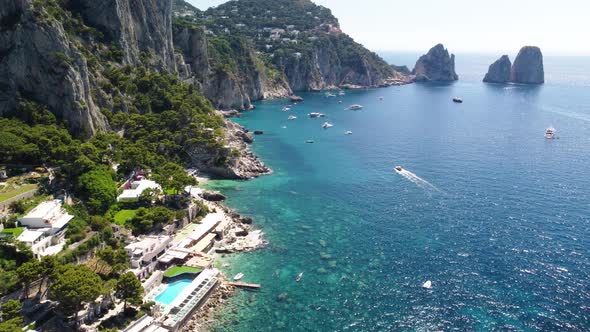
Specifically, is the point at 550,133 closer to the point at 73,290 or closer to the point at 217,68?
the point at 217,68

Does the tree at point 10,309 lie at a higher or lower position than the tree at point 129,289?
higher

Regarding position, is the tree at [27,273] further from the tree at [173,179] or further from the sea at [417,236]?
the tree at [173,179]

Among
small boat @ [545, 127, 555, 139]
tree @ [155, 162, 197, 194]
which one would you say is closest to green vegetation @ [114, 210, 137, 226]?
tree @ [155, 162, 197, 194]

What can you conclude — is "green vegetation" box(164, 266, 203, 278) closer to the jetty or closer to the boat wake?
the jetty

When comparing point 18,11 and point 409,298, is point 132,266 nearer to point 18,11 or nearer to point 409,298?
point 409,298

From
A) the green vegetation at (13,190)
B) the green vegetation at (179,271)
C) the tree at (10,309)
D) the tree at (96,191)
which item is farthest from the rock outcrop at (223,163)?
the tree at (10,309)

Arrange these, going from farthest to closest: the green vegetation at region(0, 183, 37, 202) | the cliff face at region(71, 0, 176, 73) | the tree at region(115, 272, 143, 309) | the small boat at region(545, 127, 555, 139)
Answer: the small boat at region(545, 127, 555, 139) → the cliff face at region(71, 0, 176, 73) → the green vegetation at region(0, 183, 37, 202) → the tree at region(115, 272, 143, 309)
